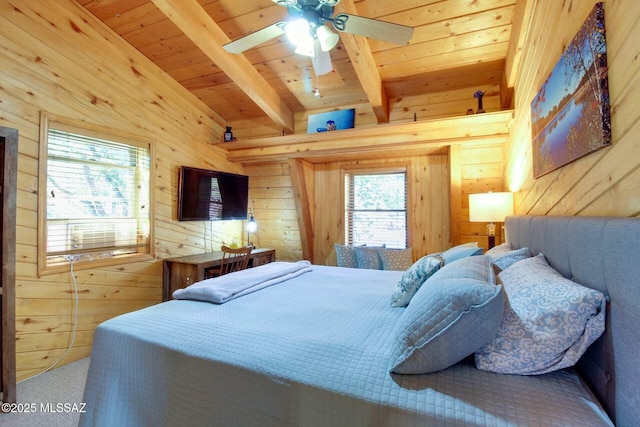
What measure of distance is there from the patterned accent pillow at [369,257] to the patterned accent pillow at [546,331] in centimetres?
271

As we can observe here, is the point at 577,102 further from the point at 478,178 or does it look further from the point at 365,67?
the point at 478,178

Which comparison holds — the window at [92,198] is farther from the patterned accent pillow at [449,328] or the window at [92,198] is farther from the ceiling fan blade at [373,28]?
the patterned accent pillow at [449,328]

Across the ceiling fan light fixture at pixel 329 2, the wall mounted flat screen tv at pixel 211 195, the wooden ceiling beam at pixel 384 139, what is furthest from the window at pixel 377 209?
the ceiling fan light fixture at pixel 329 2

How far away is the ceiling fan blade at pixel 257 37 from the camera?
1929 mm

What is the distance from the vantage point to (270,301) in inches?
70.4

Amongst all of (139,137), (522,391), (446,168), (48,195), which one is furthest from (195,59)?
(522,391)

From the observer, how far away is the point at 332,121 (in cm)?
367

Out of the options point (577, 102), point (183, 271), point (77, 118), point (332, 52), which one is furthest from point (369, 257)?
point (77, 118)

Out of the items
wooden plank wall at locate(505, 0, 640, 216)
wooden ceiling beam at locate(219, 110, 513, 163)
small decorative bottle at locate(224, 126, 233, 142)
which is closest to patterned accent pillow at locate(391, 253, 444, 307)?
wooden plank wall at locate(505, 0, 640, 216)

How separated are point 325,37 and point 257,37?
0.47 m

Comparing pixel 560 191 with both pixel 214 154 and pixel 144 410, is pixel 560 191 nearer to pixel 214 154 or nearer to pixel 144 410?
pixel 144 410

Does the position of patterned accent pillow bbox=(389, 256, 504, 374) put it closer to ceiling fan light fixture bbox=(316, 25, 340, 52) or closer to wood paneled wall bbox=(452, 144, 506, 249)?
ceiling fan light fixture bbox=(316, 25, 340, 52)

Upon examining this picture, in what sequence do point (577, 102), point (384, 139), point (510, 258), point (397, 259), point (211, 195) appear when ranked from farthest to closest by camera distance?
point (211, 195)
point (397, 259)
point (384, 139)
point (510, 258)
point (577, 102)

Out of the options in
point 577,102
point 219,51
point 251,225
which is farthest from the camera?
point 251,225
